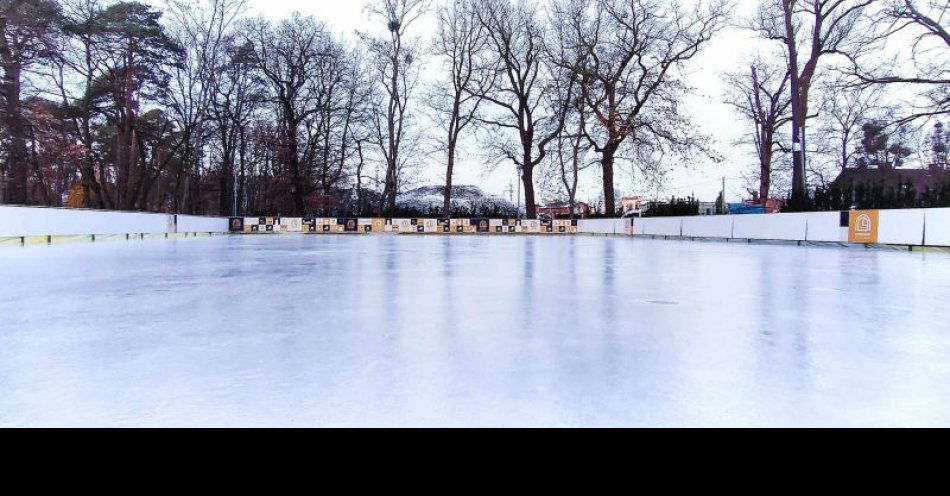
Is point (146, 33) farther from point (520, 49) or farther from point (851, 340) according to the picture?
point (851, 340)

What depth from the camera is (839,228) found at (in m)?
17.6

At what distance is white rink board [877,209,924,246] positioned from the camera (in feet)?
49.0

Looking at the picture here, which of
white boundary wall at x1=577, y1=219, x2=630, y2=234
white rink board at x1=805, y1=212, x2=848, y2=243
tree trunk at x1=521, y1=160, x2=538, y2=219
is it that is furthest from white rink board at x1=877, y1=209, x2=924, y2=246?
tree trunk at x1=521, y1=160, x2=538, y2=219

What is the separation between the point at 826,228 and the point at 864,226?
135cm

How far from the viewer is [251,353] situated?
10.3 feet

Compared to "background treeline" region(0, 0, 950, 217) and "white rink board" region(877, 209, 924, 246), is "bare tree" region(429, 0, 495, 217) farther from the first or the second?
"white rink board" region(877, 209, 924, 246)

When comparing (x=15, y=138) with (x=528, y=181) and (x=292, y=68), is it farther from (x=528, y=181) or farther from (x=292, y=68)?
(x=528, y=181)

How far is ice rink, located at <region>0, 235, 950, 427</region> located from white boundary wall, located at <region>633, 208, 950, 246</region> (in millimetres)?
10993

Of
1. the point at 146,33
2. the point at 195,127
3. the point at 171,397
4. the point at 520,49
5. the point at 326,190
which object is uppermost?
the point at 520,49

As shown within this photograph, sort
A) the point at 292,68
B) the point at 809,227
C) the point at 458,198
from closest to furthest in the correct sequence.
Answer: the point at 809,227
the point at 292,68
the point at 458,198

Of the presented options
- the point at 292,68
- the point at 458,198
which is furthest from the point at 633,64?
the point at 458,198
